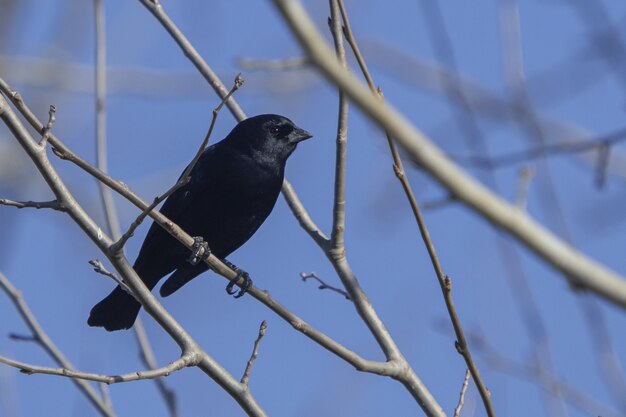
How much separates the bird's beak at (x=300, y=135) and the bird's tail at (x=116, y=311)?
1508 mm

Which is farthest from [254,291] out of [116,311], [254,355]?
[116,311]

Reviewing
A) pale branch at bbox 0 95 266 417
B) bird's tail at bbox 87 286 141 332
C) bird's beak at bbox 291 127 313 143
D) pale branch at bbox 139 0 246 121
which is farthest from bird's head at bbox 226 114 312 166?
pale branch at bbox 0 95 266 417

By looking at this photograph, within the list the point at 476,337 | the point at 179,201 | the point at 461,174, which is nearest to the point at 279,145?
the point at 179,201

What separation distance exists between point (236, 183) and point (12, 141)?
168cm

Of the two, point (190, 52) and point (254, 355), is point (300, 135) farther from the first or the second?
point (254, 355)

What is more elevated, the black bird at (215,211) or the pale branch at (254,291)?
the black bird at (215,211)

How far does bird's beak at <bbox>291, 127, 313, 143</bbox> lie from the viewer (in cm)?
572

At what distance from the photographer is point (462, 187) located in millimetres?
1275

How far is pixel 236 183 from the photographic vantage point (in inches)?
205

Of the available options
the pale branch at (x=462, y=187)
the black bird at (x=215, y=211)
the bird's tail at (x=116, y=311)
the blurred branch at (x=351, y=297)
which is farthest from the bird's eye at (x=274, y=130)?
the pale branch at (x=462, y=187)

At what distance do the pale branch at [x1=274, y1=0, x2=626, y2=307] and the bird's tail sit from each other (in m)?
3.82

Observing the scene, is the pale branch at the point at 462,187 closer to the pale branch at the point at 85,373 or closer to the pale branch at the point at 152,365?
the pale branch at the point at 85,373

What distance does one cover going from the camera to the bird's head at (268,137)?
213 inches

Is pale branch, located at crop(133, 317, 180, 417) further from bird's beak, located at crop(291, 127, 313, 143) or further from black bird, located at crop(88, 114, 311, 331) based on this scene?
bird's beak, located at crop(291, 127, 313, 143)
